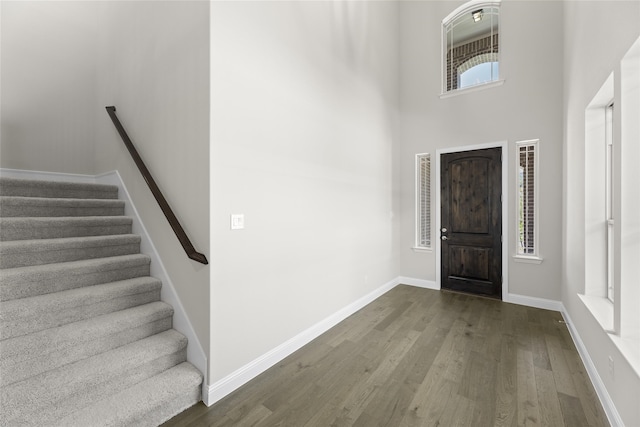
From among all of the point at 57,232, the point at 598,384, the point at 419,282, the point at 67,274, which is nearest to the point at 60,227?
the point at 57,232

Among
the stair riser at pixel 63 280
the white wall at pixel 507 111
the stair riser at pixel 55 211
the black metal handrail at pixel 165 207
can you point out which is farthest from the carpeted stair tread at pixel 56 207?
the white wall at pixel 507 111

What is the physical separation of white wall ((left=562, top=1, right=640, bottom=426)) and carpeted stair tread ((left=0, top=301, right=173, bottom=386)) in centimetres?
306

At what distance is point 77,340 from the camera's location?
71.4 inches

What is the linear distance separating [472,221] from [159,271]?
423cm

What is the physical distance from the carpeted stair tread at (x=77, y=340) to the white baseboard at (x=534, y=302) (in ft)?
14.2

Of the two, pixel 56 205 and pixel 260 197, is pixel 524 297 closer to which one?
pixel 260 197

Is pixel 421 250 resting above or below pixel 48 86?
below

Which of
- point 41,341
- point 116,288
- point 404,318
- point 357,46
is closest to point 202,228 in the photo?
point 116,288

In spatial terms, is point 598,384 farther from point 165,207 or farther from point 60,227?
point 60,227

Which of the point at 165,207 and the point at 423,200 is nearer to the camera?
the point at 165,207

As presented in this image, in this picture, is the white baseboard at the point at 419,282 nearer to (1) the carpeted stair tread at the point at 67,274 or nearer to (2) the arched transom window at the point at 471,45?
(2) the arched transom window at the point at 471,45

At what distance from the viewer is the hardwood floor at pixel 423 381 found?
1.81m

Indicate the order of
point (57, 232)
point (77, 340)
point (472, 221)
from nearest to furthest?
point (77, 340)
point (57, 232)
point (472, 221)

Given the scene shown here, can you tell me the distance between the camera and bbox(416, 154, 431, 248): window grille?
186 inches
